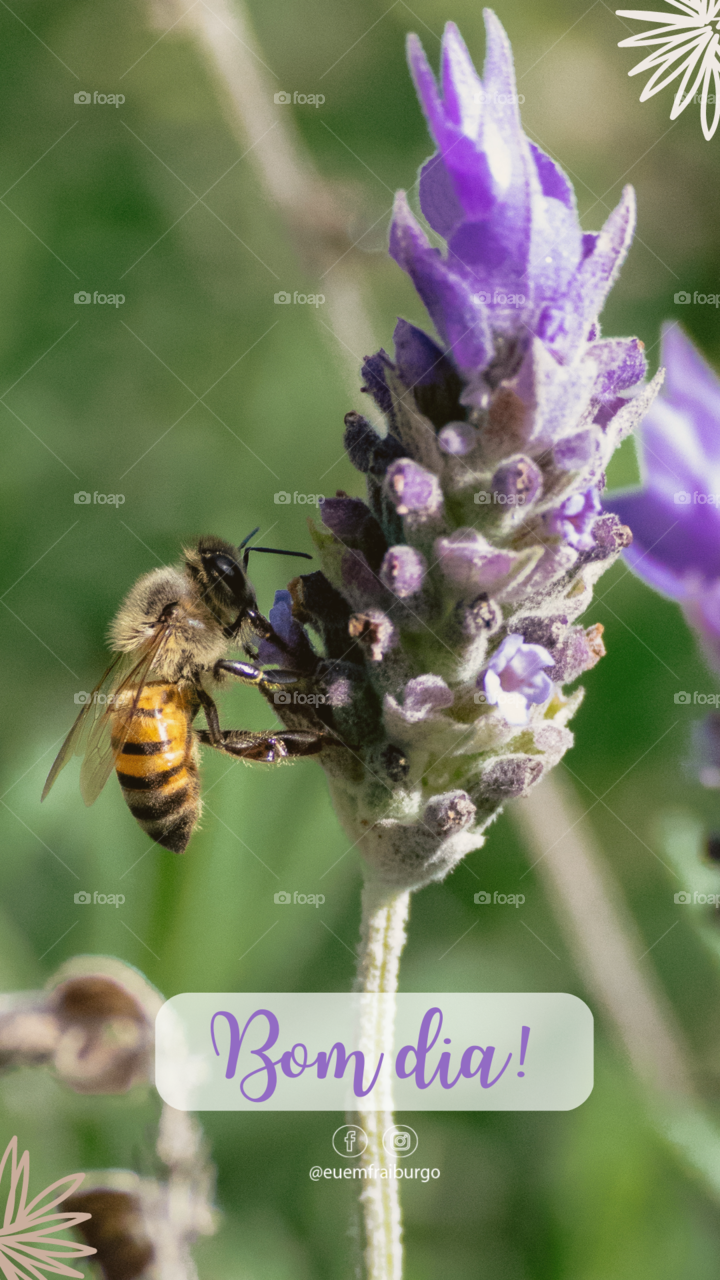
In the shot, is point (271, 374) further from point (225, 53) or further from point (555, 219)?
point (555, 219)

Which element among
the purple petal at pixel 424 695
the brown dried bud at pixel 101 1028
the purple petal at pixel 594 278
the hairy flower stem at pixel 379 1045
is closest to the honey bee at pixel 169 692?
the brown dried bud at pixel 101 1028

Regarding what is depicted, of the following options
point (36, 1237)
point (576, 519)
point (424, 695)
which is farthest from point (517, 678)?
point (36, 1237)

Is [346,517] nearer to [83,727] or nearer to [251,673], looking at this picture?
[251,673]

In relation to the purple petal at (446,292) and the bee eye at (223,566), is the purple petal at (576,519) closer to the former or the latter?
the purple petal at (446,292)

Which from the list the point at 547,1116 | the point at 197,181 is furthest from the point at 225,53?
the point at 547,1116

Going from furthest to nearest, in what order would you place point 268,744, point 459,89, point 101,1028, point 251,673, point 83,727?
1. point 83,727
2. point 101,1028
3. point 251,673
4. point 268,744
5. point 459,89

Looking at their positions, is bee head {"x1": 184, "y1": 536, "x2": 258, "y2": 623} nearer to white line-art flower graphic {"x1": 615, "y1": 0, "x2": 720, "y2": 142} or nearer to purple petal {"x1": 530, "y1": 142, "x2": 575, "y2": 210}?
purple petal {"x1": 530, "y1": 142, "x2": 575, "y2": 210}

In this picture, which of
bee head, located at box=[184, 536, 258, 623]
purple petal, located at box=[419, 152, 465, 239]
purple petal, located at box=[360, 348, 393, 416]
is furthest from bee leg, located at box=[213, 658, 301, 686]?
purple petal, located at box=[419, 152, 465, 239]
